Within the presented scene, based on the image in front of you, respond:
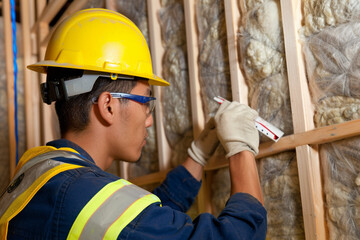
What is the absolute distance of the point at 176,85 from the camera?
2.11 metres

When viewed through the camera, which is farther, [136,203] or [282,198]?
[282,198]

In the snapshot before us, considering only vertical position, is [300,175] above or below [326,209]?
above

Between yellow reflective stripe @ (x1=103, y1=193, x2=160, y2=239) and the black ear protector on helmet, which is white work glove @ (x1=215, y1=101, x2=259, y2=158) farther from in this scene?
yellow reflective stripe @ (x1=103, y1=193, x2=160, y2=239)

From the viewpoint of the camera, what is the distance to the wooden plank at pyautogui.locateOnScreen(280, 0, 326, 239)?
1438 millimetres

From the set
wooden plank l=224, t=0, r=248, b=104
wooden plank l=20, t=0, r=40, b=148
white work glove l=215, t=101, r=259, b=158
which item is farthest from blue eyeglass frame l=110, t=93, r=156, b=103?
wooden plank l=20, t=0, r=40, b=148

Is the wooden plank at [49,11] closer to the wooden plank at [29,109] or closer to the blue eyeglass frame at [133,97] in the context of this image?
the wooden plank at [29,109]

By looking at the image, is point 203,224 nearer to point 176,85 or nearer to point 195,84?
point 195,84

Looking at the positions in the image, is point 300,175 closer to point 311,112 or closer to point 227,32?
point 311,112

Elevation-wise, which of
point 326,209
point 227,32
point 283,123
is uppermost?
point 227,32

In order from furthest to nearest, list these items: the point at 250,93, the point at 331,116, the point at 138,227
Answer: the point at 250,93 < the point at 331,116 < the point at 138,227

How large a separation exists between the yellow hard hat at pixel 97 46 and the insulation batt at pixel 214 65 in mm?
425

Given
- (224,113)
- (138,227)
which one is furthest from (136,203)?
(224,113)

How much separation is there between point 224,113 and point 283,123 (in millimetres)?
221

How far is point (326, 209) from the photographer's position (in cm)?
146
